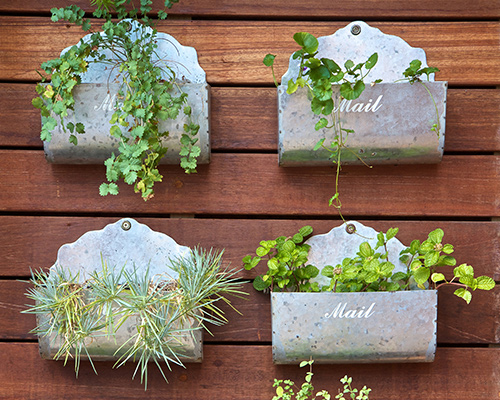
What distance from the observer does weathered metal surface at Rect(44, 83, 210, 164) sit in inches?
48.6

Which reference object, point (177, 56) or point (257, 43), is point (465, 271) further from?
A: point (177, 56)

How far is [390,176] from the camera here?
133 cm

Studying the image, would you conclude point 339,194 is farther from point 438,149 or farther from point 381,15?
point 381,15

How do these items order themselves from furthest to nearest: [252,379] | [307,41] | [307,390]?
[252,379]
[307,390]
[307,41]

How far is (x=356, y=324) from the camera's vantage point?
1212mm

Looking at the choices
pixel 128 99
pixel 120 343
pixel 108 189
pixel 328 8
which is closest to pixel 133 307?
pixel 120 343

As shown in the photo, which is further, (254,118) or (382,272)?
(254,118)

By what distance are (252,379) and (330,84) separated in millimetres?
822

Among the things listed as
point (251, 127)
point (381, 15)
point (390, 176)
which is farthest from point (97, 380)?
point (381, 15)

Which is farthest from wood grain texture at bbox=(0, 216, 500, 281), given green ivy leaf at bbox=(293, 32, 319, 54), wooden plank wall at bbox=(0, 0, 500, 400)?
green ivy leaf at bbox=(293, 32, 319, 54)

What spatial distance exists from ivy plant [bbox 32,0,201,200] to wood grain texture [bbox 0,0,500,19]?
131mm

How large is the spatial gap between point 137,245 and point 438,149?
846mm

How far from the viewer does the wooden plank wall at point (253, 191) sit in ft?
4.34

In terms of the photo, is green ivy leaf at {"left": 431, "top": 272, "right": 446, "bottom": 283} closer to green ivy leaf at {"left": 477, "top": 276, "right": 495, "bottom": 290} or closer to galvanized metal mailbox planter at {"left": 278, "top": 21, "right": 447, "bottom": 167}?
green ivy leaf at {"left": 477, "top": 276, "right": 495, "bottom": 290}
